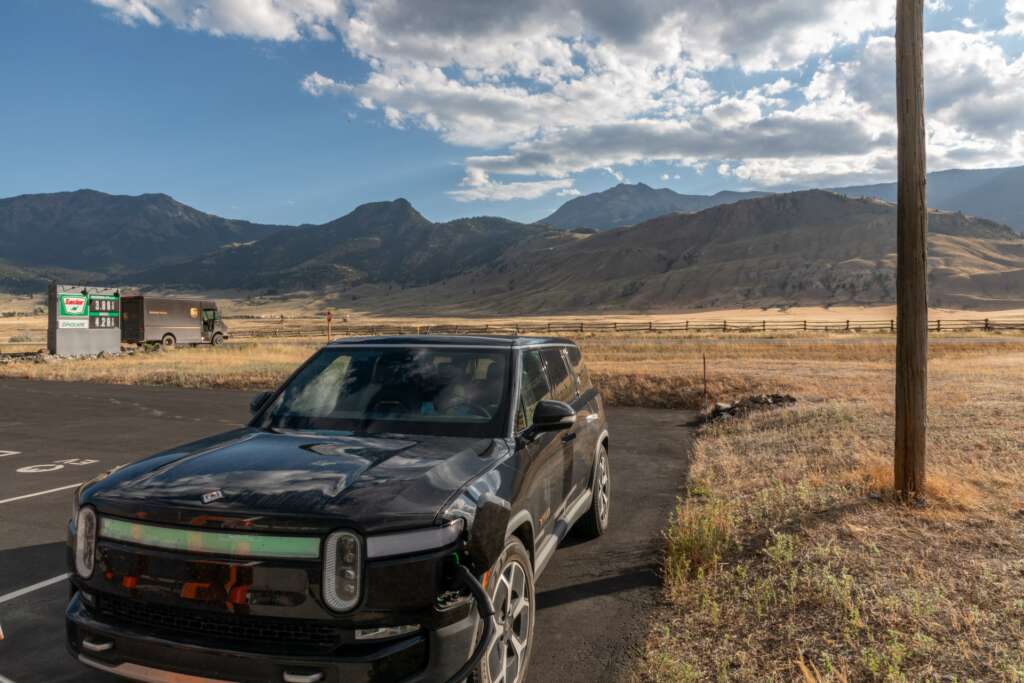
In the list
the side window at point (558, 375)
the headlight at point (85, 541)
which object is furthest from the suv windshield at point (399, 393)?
the headlight at point (85, 541)

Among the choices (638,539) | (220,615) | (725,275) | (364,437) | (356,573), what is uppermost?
(725,275)

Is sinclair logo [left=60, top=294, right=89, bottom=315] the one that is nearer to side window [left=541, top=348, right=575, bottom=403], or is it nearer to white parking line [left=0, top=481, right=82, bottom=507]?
white parking line [left=0, top=481, right=82, bottom=507]

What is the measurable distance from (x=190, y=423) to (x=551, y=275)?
168 m

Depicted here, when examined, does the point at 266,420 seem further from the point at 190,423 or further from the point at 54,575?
the point at 190,423

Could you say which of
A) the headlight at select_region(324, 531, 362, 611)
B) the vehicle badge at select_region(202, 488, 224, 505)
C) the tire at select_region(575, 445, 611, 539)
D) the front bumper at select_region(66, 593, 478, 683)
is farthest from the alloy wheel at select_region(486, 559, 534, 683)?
the tire at select_region(575, 445, 611, 539)

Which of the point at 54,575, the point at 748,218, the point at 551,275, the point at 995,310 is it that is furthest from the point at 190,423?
the point at 748,218

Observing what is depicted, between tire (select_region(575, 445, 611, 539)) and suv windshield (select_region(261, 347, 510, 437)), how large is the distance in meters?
2.18

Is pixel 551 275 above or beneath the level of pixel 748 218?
beneath

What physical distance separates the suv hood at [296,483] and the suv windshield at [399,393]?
1.07 feet

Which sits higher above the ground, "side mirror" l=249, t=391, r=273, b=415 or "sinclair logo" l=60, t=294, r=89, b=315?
"sinclair logo" l=60, t=294, r=89, b=315

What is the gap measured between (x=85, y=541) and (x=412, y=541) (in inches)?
60.7

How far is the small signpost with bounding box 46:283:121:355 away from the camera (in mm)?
30094

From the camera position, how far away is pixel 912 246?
644cm

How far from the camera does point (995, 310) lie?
92750mm
